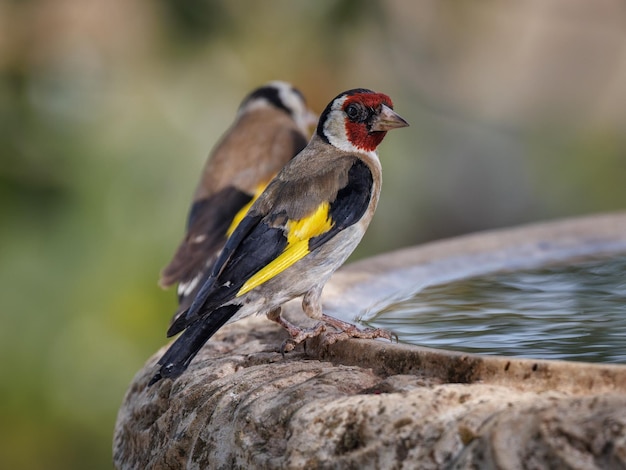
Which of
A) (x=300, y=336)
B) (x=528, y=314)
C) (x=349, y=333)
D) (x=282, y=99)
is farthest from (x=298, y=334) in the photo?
(x=282, y=99)

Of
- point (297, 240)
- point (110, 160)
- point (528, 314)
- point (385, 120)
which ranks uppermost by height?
point (385, 120)

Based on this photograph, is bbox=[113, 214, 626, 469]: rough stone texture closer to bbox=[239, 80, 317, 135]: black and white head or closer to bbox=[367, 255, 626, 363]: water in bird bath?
bbox=[367, 255, 626, 363]: water in bird bath

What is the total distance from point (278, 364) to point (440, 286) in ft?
3.68

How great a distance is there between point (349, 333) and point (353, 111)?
87 cm

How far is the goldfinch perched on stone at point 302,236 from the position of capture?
Result: 2367mm

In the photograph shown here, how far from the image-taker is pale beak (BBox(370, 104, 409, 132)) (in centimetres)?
286

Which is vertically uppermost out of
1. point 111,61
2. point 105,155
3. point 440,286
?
point 111,61

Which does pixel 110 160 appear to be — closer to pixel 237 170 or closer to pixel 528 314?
pixel 237 170

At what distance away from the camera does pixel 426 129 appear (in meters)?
6.43

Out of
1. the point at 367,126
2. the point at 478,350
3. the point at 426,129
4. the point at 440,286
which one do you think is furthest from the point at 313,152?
the point at 426,129

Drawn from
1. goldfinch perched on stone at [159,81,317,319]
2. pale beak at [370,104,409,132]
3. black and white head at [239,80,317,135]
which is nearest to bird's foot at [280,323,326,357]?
pale beak at [370,104,409,132]

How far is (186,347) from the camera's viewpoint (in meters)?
2.25

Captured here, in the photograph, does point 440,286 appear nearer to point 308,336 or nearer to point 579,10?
point 308,336

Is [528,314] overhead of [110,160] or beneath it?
beneath
